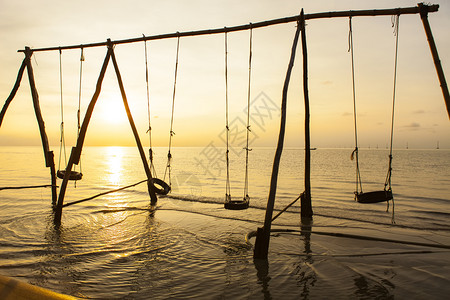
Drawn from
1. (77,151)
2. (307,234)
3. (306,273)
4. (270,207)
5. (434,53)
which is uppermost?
(434,53)

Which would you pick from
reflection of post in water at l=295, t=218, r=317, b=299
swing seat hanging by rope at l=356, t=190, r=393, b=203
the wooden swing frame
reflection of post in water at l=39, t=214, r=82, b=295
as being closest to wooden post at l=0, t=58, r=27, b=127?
the wooden swing frame

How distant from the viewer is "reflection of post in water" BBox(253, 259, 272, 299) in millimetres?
4372

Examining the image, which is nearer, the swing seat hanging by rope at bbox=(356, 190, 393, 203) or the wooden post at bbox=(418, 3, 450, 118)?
the wooden post at bbox=(418, 3, 450, 118)

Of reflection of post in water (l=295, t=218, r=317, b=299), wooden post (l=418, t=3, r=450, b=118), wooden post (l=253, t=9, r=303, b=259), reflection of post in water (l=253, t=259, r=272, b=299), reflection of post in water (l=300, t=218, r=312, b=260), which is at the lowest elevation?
reflection of post in water (l=300, t=218, r=312, b=260)

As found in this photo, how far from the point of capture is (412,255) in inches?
246

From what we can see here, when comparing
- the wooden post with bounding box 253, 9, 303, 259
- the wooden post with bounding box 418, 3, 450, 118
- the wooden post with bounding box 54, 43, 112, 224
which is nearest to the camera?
the wooden post with bounding box 418, 3, 450, 118

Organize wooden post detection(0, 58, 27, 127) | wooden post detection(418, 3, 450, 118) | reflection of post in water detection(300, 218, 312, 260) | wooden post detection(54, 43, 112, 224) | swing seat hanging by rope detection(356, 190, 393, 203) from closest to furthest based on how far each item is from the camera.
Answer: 1. wooden post detection(418, 3, 450, 118)
2. reflection of post in water detection(300, 218, 312, 260)
3. swing seat hanging by rope detection(356, 190, 393, 203)
4. wooden post detection(54, 43, 112, 224)
5. wooden post detection(0, 58, 27, 127)

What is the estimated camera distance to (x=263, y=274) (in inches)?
196

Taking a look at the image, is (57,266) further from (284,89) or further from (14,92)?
(14,92)

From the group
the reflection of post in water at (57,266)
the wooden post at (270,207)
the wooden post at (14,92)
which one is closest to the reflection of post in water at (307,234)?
the wooden post at (270,207)

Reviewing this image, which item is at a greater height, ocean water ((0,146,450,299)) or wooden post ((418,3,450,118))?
wooden post ((418,3,450,118))

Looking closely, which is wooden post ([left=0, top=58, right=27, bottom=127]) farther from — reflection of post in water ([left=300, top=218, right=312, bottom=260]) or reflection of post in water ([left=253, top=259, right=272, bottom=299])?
reflection of post in water ([left=300, top=218, right=312, bottom=260])

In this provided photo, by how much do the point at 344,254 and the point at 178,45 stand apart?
6845mm

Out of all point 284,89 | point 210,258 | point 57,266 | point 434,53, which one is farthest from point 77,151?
point 434,53
